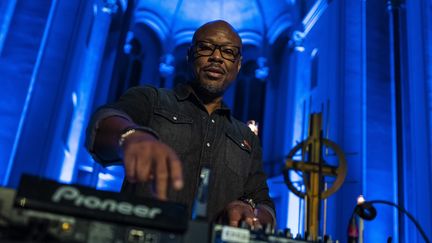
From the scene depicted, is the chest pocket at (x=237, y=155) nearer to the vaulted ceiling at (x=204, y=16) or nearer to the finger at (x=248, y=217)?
the finger at (x=248, y=217)

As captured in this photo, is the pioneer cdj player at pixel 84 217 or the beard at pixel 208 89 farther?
the beard at pixel 208 89

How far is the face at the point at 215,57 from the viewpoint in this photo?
1.38 meters

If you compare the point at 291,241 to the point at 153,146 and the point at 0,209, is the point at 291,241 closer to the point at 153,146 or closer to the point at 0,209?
the point at 153,146

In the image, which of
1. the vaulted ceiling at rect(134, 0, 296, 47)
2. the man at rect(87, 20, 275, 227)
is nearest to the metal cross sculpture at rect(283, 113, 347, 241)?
the man at rect(87, 20, 275, 227)

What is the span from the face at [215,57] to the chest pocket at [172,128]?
14cm

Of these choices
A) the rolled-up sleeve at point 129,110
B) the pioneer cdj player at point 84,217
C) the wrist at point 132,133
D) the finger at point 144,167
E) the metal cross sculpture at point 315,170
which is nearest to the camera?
the pioneer cdj player at point 84,217

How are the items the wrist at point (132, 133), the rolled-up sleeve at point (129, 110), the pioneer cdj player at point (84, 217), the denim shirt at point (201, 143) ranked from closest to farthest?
the pioneer cdj player at point (84, 217)
the wrist at point (132, 133)
the rolled-up sleeve at point (129, 110)
the denim shirt at point (201, 143)

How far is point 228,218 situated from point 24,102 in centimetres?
534

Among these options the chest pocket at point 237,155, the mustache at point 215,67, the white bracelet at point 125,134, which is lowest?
the white bracelet at point 125,134

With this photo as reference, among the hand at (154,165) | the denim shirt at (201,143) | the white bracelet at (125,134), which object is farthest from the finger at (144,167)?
the denim shirt at (201,143)

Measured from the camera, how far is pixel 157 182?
0.70 meters

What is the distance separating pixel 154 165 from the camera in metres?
0.71

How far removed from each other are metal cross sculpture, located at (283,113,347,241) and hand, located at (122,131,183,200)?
1.84 ft

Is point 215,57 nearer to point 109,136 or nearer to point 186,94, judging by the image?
point 186,94
